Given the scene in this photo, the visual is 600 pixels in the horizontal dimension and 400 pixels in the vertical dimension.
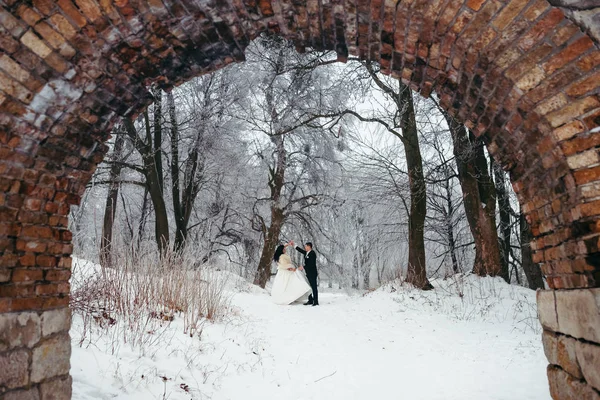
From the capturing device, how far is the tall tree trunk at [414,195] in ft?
35.3

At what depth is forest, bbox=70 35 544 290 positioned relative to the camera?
1048 cm

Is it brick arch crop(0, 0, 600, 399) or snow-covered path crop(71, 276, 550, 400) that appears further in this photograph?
snow-covered path crop(71, 276, 550, 400)

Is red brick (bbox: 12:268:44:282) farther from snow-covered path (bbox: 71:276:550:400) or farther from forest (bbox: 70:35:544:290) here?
forest (bbox: 70:35:544:290)

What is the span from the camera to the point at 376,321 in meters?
8.84

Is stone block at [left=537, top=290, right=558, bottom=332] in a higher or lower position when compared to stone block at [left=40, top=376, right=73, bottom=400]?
higher

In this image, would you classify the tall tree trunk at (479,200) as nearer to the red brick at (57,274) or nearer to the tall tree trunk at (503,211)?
the tall tree trunk at (503,211)

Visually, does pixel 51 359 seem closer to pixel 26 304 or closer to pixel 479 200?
pixel 26 304

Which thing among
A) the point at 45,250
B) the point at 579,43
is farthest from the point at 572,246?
the point at 45,250

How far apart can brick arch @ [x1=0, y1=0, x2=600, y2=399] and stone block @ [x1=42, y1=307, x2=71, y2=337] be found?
13 millimetres

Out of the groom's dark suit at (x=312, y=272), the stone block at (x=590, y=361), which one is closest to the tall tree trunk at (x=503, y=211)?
the groom's dark suit at (x=312, y=272)

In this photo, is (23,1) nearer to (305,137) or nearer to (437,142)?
(437,142)

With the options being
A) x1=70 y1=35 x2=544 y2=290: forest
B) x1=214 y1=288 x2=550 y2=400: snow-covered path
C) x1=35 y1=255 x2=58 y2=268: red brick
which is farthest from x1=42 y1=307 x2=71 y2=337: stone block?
x1=70 y1=35 x2=544 y2=290: forest

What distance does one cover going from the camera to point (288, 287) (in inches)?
487

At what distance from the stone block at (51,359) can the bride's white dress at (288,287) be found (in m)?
8.97
